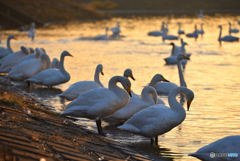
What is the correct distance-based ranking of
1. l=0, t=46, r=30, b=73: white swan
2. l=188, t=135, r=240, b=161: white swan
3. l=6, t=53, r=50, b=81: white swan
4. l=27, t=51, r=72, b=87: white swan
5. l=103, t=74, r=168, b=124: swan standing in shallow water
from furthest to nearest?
l=0, t=46, r=30, b=73: white swan → l=6, t=53, r=50, b=81: white swan → l=27, t=51, r=72, b=87: white swan → l=103, t=74, r=168, b=124: swan standing in shallow water → l=188, t=135, r=240, b=161: white swan

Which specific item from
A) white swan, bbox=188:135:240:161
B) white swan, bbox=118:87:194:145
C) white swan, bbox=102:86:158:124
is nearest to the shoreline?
white swan, bbox=118:87:194:145

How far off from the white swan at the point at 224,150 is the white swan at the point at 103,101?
6.97 ft

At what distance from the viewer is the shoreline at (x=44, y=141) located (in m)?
4.42

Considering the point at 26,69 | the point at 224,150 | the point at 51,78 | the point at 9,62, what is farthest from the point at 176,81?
the point at 224,150

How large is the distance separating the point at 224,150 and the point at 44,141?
2364 mm

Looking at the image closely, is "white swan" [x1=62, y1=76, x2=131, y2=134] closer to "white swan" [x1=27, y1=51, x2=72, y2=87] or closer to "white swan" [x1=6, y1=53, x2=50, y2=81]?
"white swan" [x1=27, y1=51, x2=72, y2=87]

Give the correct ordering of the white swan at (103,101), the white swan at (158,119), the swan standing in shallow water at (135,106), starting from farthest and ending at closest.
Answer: the swan standing in shallow water at (135,106)
the white swan at (103,101)
the white swan at (158,119)

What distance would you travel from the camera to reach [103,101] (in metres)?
6.84

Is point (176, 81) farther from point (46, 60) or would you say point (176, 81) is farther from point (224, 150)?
point (224, 150)

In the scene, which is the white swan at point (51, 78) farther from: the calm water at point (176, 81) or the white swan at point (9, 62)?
the white swan at point (9, 62)

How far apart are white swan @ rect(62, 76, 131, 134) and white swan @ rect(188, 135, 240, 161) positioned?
2126 millimetres

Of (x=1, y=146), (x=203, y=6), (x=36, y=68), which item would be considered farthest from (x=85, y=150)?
(x=203, y=6)

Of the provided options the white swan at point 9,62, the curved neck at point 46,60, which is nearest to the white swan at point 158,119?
the curved neck at point 46,60

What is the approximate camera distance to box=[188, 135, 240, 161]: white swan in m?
4.75
